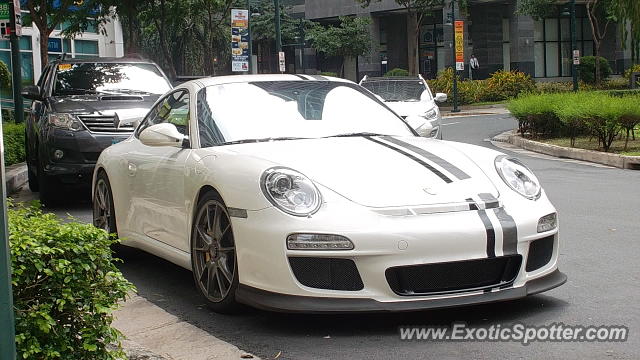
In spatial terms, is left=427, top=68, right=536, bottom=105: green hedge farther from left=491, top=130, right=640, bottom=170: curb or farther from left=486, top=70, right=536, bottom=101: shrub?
left=491, top=130, right=640, bottom=170: curb

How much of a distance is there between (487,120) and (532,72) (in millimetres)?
26291

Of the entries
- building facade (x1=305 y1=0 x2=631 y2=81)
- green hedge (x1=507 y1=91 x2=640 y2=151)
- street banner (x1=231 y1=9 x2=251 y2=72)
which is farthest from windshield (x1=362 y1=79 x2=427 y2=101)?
building facade (x1=305 y1=0 x2=631 y2=81)

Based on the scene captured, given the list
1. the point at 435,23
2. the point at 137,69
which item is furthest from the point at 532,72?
the point at 137,69

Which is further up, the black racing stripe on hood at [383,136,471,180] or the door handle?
the black racing stripe on hood at [383,136,471,180]

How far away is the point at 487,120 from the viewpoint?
31.2 meters

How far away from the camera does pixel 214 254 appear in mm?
5578

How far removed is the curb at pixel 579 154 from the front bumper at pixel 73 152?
8442 millimetres

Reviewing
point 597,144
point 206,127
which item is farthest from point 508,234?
point 597,144

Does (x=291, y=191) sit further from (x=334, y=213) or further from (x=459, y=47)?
(x=459, y=47)

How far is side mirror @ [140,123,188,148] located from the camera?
6.25 meters

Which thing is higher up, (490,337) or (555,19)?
(555,19)

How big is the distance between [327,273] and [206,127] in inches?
67.1

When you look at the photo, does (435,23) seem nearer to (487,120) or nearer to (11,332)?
(487,120)

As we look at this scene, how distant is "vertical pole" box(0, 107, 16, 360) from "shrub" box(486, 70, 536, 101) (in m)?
39.7
